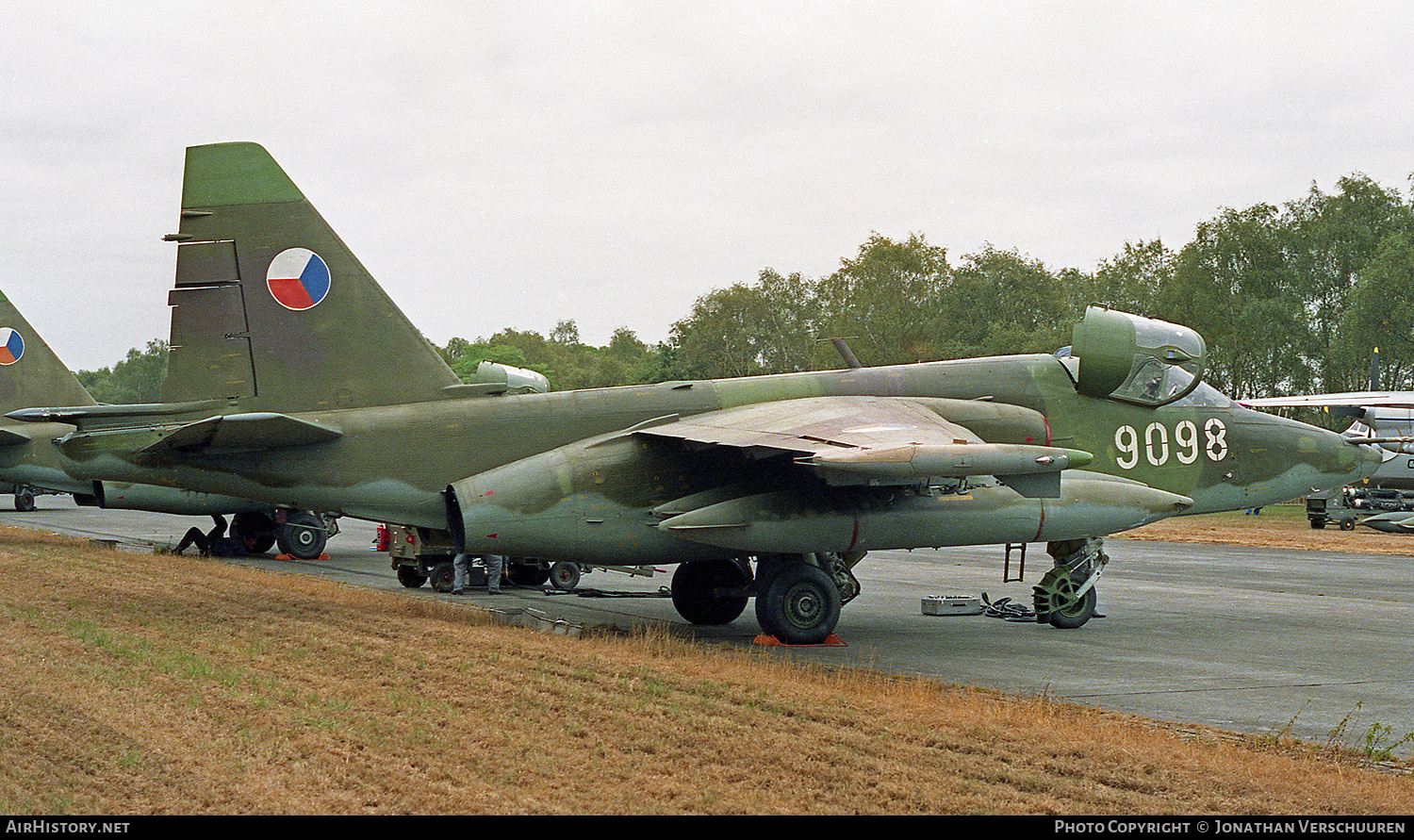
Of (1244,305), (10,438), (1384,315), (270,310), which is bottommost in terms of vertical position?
(10,438)

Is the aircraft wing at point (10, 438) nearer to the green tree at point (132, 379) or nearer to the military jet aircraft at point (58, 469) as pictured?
the military jet aircraft at point (58, 469)

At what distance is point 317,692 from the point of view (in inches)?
349

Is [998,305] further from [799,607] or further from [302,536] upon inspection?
[799,607]

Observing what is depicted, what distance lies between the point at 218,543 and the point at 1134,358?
62.6 ft

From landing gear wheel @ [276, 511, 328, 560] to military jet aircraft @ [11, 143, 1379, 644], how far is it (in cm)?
986

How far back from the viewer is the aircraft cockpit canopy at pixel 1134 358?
1485 cm

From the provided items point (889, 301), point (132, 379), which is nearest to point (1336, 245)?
point (889, 301)

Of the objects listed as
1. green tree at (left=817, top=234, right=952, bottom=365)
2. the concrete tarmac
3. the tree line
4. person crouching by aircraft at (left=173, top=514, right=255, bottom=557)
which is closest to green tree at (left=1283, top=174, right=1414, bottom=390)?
the tree line

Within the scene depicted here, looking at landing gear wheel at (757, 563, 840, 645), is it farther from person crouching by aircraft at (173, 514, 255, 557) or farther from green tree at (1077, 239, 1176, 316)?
green tree at (1077, 239, 1176, 316)

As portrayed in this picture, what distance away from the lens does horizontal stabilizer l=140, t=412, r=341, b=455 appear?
41.6 ft

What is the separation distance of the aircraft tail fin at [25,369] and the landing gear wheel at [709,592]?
20192 millimetres

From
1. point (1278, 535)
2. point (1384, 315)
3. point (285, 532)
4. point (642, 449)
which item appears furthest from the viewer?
point (1384, 315)

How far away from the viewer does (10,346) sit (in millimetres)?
27969

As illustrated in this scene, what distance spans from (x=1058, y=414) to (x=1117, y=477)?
3.46 ft
